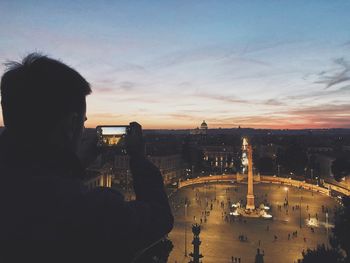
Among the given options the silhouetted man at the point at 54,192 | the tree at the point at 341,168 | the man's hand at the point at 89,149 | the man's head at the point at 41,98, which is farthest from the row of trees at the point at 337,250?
the tree at the point at 341,168

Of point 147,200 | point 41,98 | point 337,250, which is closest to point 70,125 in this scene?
point 41,98

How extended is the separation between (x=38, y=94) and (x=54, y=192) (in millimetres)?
510

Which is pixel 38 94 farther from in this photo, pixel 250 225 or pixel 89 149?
pixel 250 225

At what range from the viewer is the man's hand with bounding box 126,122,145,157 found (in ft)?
7.89

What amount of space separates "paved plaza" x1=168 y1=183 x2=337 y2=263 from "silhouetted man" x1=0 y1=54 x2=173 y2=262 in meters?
26.4

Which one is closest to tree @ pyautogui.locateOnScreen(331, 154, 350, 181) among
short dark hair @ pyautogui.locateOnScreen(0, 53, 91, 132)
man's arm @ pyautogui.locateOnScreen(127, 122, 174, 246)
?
man's arm @ pyautogui.locateOnScreen(127, 122, 174, 246)

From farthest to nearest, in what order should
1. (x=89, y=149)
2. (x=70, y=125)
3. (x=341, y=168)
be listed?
(x=341, y=168), (x=89, y=149), (x=70, y=125)

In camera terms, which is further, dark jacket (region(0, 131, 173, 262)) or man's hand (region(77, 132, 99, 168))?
man's hand (region(77, 132, 99, 168))

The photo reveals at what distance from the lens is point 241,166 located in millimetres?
96500

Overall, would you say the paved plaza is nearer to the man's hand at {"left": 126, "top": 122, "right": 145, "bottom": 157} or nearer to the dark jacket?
the man's hand at {"left": 126, "top": 122, "right": 145, "bottom": 157}

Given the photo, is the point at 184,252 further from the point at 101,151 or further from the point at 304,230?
the point at 101,151

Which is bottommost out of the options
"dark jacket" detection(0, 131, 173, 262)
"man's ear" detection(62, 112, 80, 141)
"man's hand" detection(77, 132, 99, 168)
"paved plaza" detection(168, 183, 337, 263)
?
"paved plaza" detection(168, 183, 337, 263)

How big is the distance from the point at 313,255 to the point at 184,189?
42519mm

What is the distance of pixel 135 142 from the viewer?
8.22 feet
